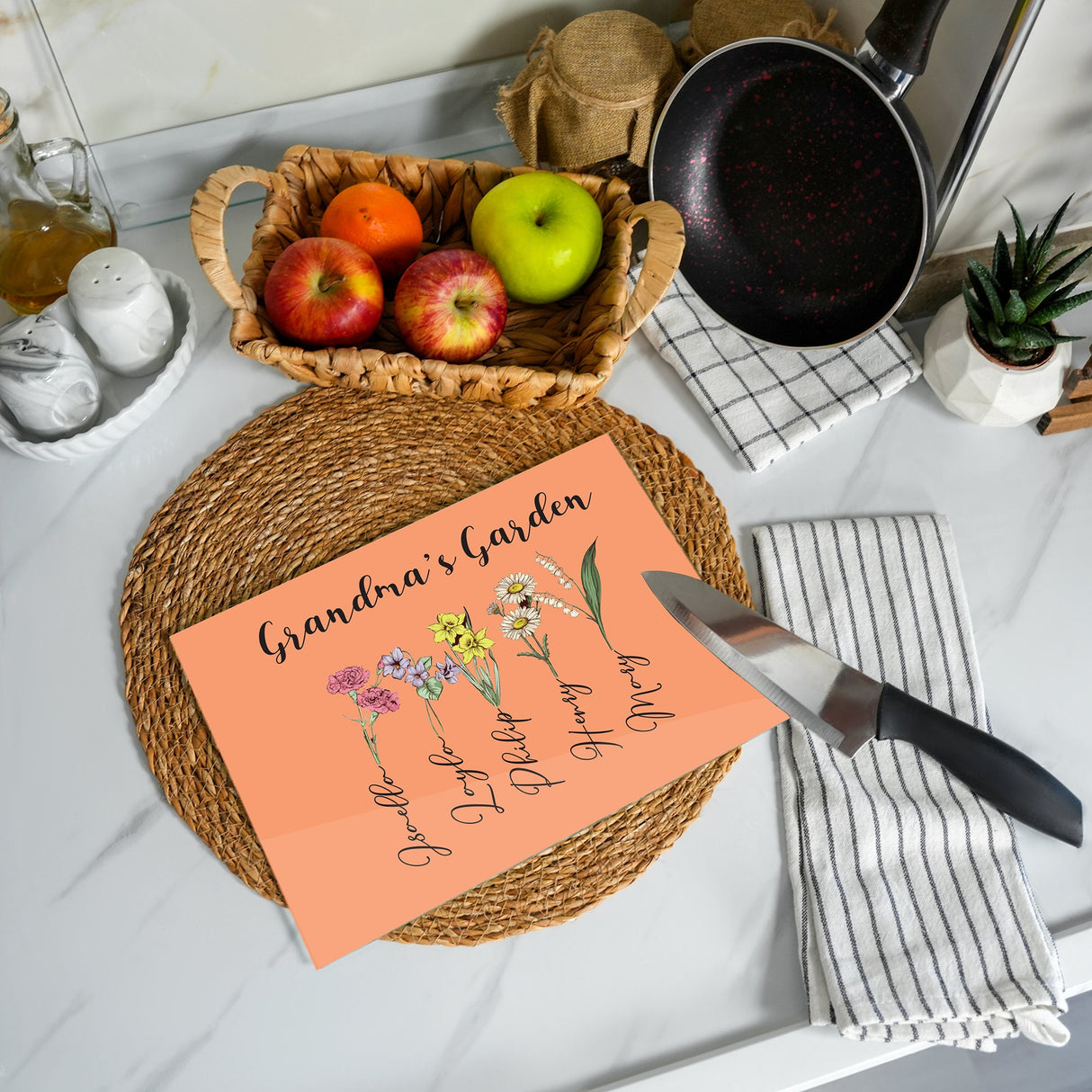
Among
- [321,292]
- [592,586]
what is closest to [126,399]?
[321,292]

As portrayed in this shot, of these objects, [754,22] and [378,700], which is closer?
[378,700]

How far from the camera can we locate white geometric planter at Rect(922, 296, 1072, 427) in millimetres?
684

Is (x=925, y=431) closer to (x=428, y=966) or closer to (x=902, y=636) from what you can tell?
(x=902, y=636)

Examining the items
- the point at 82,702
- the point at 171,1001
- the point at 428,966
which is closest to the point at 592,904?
the point at 428,966

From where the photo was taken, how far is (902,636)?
65 cm

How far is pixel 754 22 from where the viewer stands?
726mm

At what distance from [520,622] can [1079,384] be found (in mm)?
516

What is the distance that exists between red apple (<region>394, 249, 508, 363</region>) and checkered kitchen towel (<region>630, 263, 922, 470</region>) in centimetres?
17

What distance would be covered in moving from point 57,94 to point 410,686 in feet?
1.94

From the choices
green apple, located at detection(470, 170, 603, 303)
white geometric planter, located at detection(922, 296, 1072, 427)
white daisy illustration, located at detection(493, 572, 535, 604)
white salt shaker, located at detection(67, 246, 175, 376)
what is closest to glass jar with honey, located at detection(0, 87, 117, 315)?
white salt shaker, located at detection(67, 246, 175, 376)

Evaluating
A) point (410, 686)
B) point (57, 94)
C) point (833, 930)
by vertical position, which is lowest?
point (833, 930)

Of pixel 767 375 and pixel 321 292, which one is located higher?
pixel 321 292

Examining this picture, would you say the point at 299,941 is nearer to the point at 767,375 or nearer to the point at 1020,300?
the point at 767,375

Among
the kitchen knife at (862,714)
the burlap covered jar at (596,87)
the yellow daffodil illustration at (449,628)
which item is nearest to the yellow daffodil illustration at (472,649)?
the yellow daffodil illustration at (449,628)
